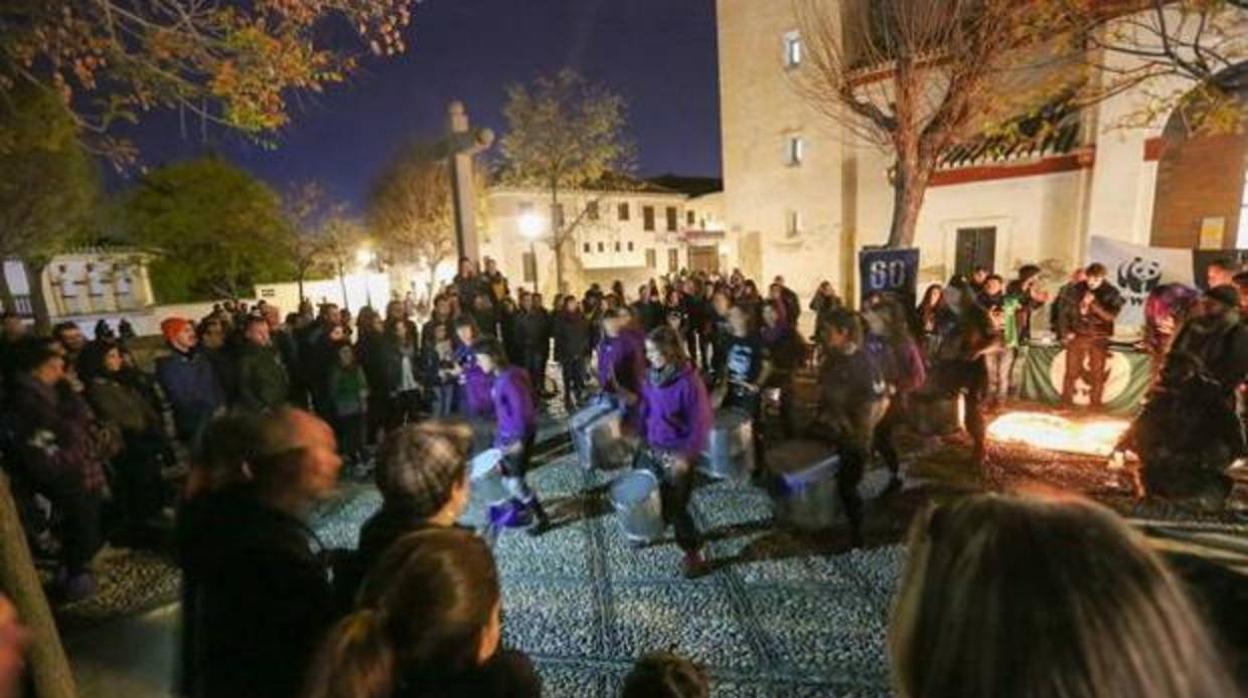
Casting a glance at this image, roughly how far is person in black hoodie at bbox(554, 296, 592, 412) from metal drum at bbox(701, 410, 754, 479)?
4.06 m

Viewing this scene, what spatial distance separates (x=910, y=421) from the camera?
8.28 m

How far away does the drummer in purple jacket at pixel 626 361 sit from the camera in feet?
23.1

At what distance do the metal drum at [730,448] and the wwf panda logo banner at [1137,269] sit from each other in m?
7.17

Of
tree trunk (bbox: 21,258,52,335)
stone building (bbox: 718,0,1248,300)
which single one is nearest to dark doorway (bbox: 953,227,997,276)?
stone building (bbox: 718,0,1248,300)

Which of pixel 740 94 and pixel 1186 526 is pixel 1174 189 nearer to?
pixel 1186 526

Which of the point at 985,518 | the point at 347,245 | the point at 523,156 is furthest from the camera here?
the point at 347,245

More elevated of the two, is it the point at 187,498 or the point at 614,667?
the point at 187,498

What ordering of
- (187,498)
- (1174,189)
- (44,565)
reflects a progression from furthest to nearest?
(1174,189) → (44,565) → (187,498)

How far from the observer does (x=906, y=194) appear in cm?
1227

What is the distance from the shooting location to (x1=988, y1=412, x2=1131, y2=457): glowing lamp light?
739cm

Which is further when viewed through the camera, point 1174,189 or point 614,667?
point 1174,189

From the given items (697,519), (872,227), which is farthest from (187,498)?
(872,227)

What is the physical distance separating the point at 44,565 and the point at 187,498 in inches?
200

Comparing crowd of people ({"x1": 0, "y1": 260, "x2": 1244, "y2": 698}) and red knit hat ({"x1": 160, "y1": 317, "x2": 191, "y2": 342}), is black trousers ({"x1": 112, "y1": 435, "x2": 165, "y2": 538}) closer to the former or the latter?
crowd of people ({"x1": 0, "y1": 260, "x2": 1244, "y2": 698})
